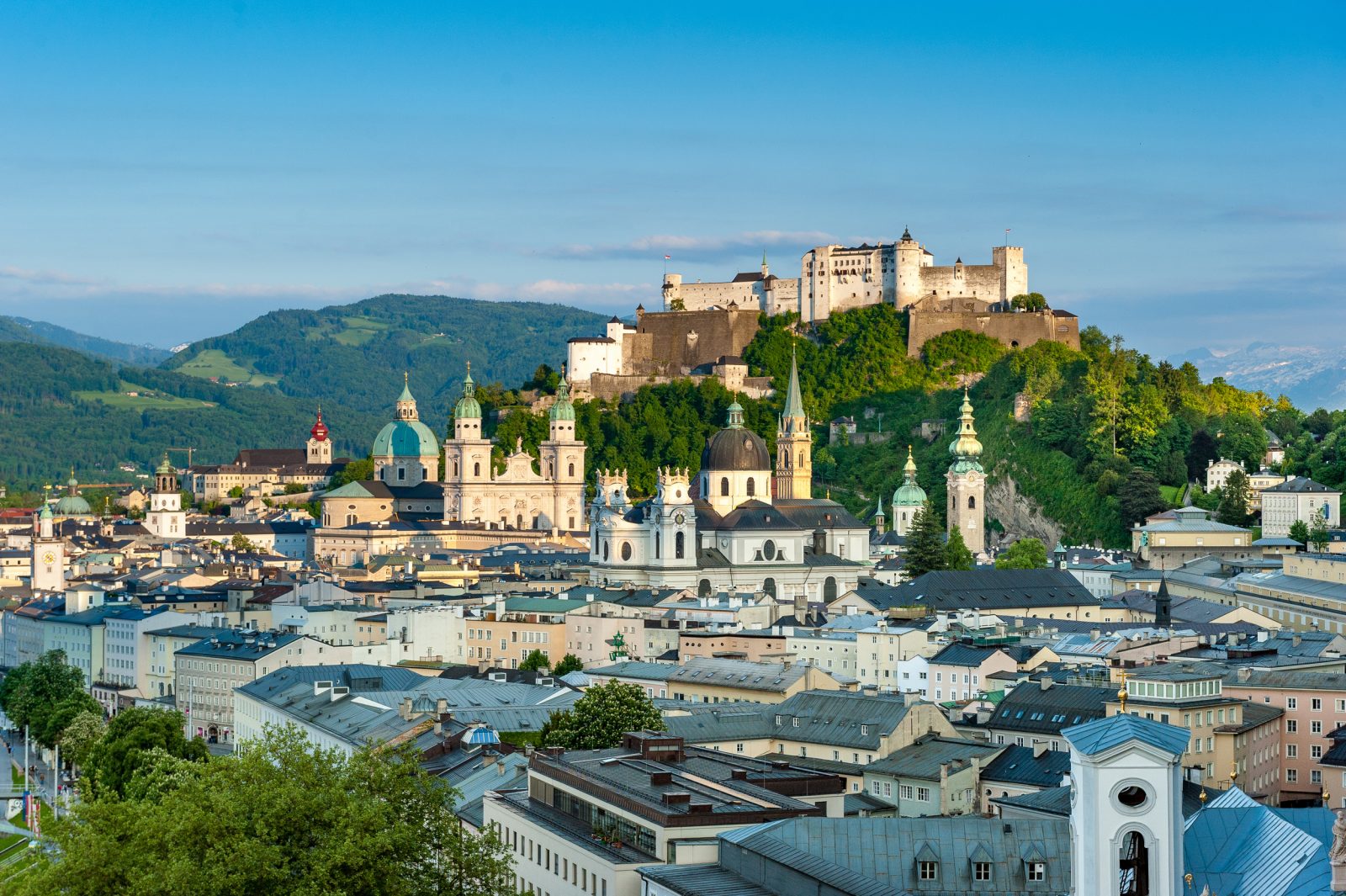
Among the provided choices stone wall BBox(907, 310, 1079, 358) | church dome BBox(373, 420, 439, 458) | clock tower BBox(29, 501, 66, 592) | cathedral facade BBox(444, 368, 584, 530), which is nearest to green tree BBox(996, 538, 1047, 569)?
stone wall BBox(907, 310, 1079, 358)

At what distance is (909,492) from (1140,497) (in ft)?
50.4

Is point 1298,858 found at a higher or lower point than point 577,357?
lower

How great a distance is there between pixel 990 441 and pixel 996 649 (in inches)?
2260

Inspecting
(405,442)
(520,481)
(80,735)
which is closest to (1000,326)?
(520,481)

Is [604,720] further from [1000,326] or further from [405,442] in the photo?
[405,442]

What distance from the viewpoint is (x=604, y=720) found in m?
51.6

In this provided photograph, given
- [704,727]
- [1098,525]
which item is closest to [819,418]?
[1098,525]

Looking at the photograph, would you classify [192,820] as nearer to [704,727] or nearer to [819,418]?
[704,727]

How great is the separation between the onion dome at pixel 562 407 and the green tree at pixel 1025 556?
103 feet

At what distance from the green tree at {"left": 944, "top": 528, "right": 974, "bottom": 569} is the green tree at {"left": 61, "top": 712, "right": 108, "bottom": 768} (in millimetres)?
41081

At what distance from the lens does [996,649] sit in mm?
66875

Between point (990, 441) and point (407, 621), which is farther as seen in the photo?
point (990, 441)

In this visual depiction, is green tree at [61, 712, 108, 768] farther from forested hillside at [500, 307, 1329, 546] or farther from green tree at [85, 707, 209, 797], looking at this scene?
forested hillside at [500, 307, 1329, 546]

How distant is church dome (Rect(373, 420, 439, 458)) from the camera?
5881 inches
